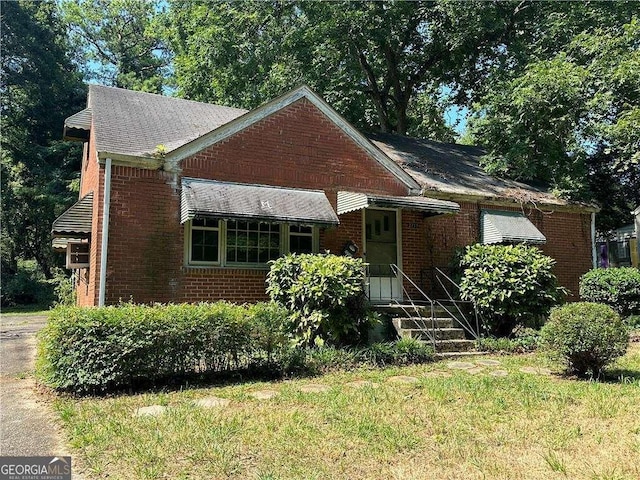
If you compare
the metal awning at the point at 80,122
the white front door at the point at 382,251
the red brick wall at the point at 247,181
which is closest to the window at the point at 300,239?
the red brick wall at the point at 247,181

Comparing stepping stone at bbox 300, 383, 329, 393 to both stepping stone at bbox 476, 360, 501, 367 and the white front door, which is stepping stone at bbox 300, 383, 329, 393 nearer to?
stepping stone at bbox 476, 360, 501, 367

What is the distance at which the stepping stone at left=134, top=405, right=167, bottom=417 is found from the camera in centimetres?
537

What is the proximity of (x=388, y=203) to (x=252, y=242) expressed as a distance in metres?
3.06

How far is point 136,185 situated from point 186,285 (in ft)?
7.02

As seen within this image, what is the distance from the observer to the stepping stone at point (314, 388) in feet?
21.3

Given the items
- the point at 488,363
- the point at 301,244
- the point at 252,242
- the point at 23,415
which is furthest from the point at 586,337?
the point at 23,415

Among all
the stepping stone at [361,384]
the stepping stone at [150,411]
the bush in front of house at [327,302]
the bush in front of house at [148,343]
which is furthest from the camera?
the bush in front of house at [327,302]

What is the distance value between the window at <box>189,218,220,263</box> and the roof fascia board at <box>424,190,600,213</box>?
5437 millimetres

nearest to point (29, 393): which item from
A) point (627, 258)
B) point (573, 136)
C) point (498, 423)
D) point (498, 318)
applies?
point (498, 423)

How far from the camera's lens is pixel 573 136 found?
1557 cm

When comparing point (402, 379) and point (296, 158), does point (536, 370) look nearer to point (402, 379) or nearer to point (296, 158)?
point (402, 379)

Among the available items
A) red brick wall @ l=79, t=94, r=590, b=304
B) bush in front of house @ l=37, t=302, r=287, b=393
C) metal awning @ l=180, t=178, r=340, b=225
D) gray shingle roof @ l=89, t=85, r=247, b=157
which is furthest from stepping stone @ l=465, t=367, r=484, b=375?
gray shingle roof @ l=89, t=85, r=247, b=157

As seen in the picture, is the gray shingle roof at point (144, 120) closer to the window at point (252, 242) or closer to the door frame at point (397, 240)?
the window at point (252, 242)

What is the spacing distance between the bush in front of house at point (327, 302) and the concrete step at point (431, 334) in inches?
49.0
